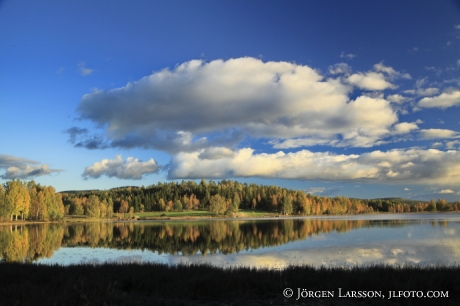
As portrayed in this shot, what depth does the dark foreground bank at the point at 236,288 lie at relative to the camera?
38.7ft

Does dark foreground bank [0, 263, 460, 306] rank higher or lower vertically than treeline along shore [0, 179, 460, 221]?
higher

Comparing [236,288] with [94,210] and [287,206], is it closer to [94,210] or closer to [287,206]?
[94,210]

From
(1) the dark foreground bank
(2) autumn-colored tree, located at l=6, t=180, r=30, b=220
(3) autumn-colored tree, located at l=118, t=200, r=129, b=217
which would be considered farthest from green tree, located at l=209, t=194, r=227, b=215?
(1) the dark foreground bank

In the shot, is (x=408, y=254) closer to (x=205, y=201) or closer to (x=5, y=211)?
(x=5, y=211)

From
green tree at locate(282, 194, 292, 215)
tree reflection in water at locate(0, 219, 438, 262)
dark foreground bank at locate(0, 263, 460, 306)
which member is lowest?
green tree at locate(282, 194, 292, 215)

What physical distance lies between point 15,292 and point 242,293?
7759 mm

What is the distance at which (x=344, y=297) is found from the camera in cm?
1250

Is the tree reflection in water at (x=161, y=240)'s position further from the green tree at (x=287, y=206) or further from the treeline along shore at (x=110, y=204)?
the green tree at (x=287, y=206)

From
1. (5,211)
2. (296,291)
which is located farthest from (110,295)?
(5,211)

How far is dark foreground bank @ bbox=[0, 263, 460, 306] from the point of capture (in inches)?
464

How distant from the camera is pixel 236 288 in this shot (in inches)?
543

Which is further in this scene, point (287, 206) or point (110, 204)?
point (287, 206)

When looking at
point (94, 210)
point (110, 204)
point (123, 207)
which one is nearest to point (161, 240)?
point (94, 210)

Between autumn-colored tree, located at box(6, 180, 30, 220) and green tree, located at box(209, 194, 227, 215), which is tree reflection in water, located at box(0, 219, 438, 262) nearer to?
autumn-colored tree, located at box(6, 180, 30, 220)
